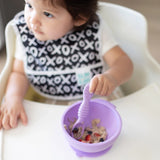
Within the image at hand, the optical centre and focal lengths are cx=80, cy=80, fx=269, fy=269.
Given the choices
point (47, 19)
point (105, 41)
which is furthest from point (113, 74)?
point (47, 19)

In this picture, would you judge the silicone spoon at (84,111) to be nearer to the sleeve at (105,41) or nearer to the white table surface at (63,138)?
the white table surface at (63,138)

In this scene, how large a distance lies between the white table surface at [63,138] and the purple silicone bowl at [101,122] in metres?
0.03

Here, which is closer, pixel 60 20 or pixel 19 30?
pixel 60 20

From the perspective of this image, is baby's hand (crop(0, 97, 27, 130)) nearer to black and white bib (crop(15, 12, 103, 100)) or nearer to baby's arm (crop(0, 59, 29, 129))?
baby's arm (crop(0, 59, 29, 129))

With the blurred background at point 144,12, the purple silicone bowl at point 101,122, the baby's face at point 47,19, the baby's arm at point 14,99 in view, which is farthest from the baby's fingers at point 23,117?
the blurred background at point 144,12

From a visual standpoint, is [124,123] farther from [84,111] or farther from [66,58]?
[66,58]

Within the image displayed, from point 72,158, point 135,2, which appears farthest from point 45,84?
point 135,2

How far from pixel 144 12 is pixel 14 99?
138 centimetres

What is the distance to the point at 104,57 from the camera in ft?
2.86

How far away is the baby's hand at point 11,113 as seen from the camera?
2.27 ft

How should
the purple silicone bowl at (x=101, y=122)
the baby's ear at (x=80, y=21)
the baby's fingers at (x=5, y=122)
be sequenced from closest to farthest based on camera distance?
the purple silicone bowl at (x=101, y=122), the baby's fingers at (x=5, y=122), the baby's ear at (x=80, y=21)

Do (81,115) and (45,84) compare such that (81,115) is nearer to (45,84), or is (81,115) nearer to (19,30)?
(45,84)

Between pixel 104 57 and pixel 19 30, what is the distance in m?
0.29

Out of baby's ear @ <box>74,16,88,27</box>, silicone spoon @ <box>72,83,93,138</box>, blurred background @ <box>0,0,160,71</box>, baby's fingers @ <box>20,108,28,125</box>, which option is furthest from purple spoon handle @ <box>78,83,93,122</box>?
blurred background @ <box>0,0,160,71</box>
